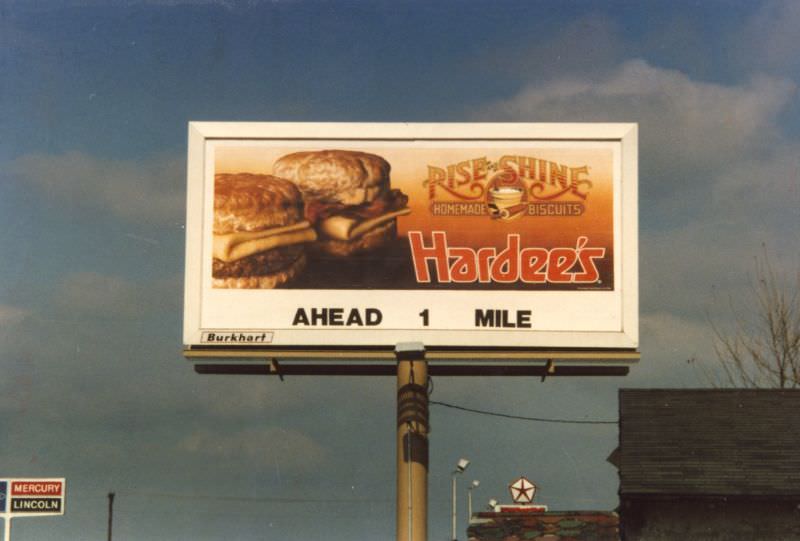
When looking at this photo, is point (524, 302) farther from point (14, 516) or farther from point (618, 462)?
point (14, 516)

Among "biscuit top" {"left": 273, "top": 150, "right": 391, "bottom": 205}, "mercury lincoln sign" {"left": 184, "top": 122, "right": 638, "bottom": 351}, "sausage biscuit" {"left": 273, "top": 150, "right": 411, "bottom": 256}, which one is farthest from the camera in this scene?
"biscuit top" {"left": 273, "top": 150, "right": 391, "bottom": 205}

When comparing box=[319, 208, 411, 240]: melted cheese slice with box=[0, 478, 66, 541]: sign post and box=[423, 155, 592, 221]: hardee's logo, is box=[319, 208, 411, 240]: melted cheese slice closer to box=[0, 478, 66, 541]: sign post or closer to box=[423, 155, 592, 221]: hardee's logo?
box=[423, 155, 592, 221]: hardee's logo

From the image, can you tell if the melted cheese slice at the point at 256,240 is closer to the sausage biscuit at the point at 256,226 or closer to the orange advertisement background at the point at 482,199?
the sausage biscuit at the point at 256,226

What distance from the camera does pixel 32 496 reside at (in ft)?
129

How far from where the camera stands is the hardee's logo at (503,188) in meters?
30.5

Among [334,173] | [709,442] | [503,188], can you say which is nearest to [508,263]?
[503,188]

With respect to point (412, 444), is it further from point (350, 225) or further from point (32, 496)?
point (32, 496)

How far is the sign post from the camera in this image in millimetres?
39000

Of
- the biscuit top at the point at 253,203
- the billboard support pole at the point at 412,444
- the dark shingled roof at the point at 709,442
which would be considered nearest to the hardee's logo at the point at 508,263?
the billboard support pole at the point at 412,444

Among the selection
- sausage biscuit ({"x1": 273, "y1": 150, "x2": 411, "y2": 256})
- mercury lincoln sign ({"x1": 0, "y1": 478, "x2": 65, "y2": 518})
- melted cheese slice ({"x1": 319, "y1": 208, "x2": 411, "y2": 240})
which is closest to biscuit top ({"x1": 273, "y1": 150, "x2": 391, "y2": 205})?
sausage biscuit ({"x1": 273, "y1": 150, "x2": 411, "y2": 256})

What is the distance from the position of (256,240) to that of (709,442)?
1017 cm

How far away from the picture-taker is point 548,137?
3048cm

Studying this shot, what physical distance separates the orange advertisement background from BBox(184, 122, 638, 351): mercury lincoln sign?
29mm

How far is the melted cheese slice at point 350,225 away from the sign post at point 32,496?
1311 centimetres
